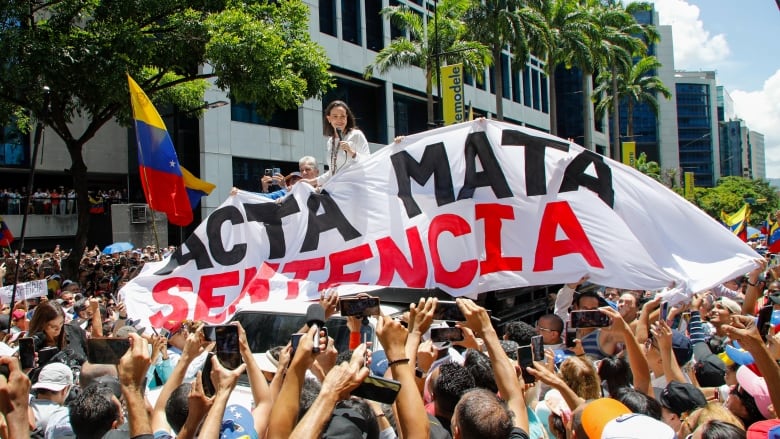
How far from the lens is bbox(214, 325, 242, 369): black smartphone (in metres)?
3.22

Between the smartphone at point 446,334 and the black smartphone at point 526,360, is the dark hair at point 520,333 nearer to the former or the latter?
the smartphone at point 446,334

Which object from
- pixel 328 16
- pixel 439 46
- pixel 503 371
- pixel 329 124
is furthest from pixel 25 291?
pixel 328 16

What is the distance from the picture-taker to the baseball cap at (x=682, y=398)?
11.6ft

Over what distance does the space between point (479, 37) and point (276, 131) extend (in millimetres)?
9837

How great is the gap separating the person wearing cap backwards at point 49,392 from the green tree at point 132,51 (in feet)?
32.9

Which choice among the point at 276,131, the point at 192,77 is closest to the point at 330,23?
the point at 276,131

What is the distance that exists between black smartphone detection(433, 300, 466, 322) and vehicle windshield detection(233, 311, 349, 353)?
6.05 ft

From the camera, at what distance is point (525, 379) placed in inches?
140

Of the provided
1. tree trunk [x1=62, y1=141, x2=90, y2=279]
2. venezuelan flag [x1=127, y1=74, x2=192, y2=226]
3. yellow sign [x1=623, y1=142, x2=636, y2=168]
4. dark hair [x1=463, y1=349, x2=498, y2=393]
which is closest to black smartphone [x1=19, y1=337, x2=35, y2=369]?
dark hair [x1=463, y1=349, x2=498, y2=393]

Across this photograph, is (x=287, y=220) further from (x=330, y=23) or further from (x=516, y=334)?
(x=330, y=23)

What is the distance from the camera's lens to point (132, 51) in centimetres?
1403

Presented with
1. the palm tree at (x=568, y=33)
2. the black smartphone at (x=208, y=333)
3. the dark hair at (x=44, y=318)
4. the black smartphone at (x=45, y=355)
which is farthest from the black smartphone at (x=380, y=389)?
the palm tree at (x=568, y=33)

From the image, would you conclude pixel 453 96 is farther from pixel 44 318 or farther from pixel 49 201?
pixel 44 318

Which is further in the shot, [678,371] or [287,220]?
[287,220]
